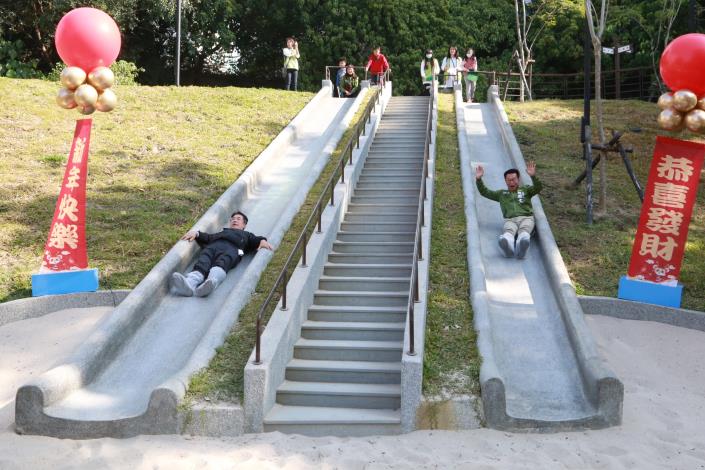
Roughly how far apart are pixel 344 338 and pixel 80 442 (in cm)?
313

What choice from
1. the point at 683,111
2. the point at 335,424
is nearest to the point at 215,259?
the point at 335,424

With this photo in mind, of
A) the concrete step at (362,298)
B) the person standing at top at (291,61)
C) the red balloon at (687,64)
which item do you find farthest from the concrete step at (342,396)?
the person standing at top at (291,61)

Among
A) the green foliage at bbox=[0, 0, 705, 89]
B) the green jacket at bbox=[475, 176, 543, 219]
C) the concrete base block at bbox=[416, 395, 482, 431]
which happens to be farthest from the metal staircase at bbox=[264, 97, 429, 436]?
the green foliage at bbox=[0, 0, 705, 89]

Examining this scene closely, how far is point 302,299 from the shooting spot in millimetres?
9078

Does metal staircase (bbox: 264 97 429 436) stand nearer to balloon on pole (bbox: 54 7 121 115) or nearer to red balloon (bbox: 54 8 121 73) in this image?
balloon on pole (bbox: 54 7 121 115)

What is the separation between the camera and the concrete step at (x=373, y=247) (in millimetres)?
11086

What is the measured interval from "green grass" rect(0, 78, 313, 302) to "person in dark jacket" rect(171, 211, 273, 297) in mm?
1099

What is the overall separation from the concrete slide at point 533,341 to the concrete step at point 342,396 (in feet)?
3.23

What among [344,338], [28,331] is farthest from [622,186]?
[28,331]

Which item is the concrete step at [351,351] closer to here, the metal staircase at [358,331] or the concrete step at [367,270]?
the metal staircase at [358,331]

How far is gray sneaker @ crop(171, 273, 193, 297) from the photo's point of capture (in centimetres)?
965

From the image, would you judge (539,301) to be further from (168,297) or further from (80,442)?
(80,442)

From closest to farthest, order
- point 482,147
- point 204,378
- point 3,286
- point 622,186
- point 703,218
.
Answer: point 204,378, point 3,286, point 703,218, point 622,186, point 482,147

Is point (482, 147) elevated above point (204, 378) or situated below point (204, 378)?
above
